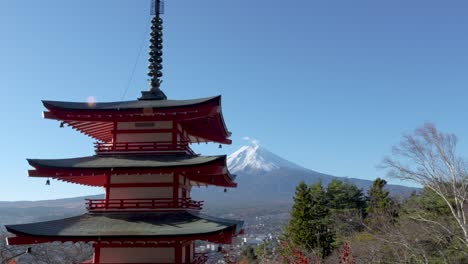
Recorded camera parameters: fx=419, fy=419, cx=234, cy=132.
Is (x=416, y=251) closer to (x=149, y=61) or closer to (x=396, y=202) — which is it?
(x=396, y=202)

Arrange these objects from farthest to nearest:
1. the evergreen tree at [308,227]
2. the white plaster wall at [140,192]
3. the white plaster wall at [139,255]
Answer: the evergreen tree at [308,227]
the white plaster wall at [140,192]
the white plaster wall at [139,255]

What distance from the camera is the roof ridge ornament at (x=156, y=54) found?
54.0 ft

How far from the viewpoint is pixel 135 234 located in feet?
39.3

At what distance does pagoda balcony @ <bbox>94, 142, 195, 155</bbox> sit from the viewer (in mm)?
14297

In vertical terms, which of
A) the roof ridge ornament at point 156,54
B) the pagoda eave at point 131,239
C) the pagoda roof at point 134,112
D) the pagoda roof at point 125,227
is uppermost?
the roof ridge ornament at point 156,54

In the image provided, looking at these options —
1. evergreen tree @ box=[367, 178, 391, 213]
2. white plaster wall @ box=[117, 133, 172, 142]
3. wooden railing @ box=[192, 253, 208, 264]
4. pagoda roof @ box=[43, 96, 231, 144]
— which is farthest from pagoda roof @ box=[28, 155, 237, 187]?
evergreen tree @ box=[367, 178, 391, 213]

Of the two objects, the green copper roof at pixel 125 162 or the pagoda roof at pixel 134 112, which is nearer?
the green copper roof at pixel 125 162

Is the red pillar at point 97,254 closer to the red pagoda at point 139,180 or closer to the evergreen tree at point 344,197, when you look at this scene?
the red pagoda at point 139,180

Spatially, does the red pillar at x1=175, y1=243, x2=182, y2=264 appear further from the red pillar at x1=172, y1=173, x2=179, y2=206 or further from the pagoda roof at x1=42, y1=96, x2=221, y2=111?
the pagoda roof at x1=42, y1=96, x2=221, y2=111

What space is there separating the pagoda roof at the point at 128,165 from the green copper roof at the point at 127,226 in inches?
56.2

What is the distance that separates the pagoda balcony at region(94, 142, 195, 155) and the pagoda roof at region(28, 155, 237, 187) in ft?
0.74

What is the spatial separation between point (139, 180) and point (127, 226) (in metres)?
1.81

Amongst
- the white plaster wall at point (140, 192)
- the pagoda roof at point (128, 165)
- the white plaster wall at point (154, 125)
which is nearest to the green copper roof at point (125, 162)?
the pagoda roof at point (128, 165)

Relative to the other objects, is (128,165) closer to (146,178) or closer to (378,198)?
(146,178)
